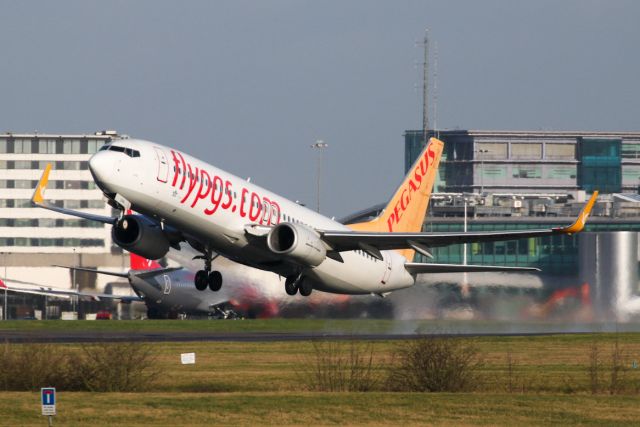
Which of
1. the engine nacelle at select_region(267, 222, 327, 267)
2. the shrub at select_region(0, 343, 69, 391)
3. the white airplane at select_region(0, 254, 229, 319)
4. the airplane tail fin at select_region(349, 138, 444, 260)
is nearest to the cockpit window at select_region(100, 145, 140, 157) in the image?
the engine nacelle at select_region(267, 222, 327, 267)

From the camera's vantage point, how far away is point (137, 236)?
47.7 meters

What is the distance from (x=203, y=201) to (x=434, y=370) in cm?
1035

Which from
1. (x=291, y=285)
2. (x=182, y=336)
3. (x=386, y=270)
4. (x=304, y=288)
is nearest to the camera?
(x=291, y=285)

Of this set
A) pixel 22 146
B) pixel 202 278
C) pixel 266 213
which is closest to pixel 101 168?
pixel 266 213

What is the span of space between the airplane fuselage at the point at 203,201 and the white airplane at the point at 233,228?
34mm

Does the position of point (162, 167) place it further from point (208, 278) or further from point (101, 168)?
point (208, 278)

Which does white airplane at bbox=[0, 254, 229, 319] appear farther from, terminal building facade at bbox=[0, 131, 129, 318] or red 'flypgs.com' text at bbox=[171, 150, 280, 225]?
red 'flypgs.com' text at bbox=[171, 150, 280, 225]

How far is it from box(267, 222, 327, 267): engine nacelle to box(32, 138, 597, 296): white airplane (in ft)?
0.12

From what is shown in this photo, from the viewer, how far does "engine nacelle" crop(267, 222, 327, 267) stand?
47.0 m

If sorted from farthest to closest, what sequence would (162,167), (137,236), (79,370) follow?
1. (137,236)
2. (162,167)
3. (79,370)

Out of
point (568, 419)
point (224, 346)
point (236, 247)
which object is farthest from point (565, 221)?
point (568, 419)

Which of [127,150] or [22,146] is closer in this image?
[127,150]

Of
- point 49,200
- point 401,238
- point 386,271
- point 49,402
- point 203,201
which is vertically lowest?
point 49,402

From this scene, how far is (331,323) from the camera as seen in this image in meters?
75.6
